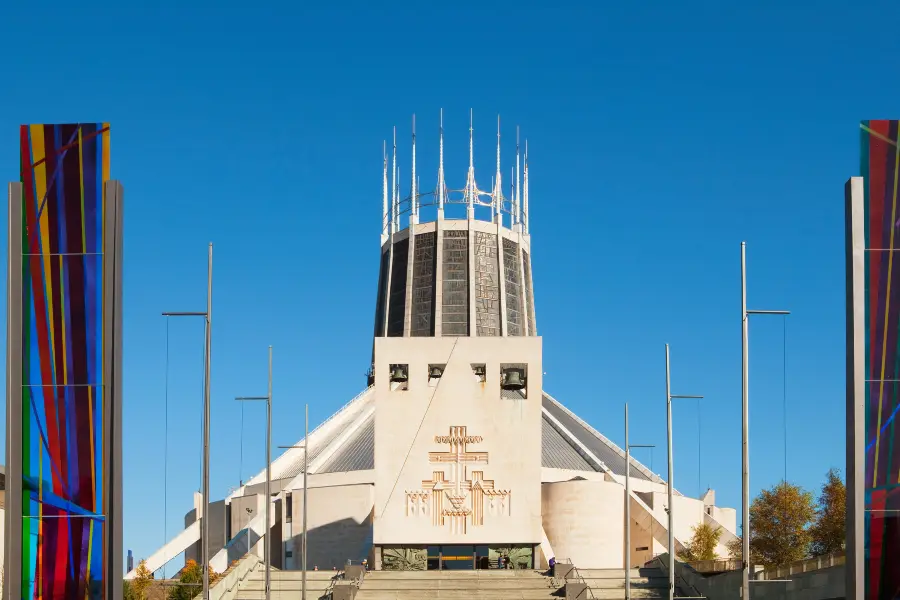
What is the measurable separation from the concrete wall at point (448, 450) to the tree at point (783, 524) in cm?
816

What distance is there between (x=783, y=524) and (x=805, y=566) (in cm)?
1197

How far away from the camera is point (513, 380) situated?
172ft

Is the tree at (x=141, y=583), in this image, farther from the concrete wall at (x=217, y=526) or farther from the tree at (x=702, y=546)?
the tree at (x=702, y=546)

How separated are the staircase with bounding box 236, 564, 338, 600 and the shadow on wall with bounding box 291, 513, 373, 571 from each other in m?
7.59

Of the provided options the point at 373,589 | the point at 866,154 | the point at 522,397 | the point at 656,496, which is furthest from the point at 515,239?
the point at 866,154

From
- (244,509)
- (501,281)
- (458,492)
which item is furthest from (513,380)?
(501,281)

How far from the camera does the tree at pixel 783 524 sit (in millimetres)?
52062

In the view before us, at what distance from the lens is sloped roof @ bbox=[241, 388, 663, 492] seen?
221 ft

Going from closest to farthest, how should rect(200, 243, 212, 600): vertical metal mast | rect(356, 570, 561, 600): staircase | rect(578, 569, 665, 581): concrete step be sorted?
rect(200, 243, 212, 600): vertical metal mast → rect(356, 570, 561, 600): staircase → rect(578, 569, 665, 581): concrete step

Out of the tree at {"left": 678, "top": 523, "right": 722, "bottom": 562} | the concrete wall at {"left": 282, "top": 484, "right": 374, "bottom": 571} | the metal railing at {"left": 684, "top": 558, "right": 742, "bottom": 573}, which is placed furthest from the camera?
the concrete wall at {"left": 282, "top": 484, "right": 374, "bottom": 571}

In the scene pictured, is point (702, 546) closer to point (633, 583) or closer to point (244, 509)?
point (633, 583)

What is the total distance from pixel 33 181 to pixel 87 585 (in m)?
6.43

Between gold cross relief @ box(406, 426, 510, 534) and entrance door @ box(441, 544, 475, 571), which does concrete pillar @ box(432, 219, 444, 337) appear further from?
entrance door @ box(441, 544, 475, 571)

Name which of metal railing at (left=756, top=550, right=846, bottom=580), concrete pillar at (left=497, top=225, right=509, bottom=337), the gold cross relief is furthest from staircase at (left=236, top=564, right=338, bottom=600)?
concrete pillar at (left=497, top=225, right=509, bottom=337)
